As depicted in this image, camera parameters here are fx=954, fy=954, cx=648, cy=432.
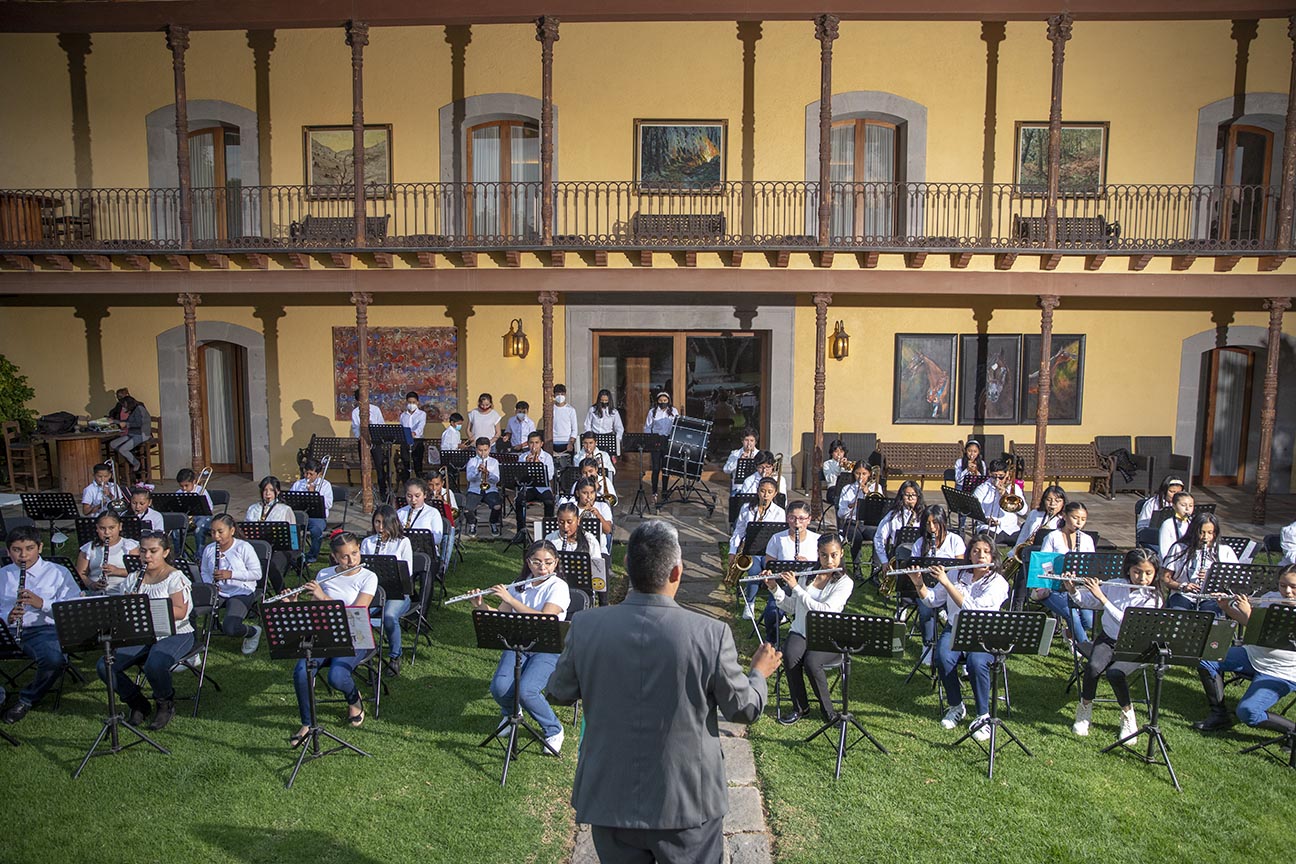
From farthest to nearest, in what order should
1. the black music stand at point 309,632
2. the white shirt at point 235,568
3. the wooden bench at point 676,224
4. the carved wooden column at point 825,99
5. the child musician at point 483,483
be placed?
the wooden bench at point 676,224, the carved wooden column at point 825,99, the child musician at point 483,483, the white shirt at point 235,568, the black music stand at point 309,632

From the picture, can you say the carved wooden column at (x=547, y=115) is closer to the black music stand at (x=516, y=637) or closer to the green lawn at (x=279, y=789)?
the green lawn at (x=279, y=789)

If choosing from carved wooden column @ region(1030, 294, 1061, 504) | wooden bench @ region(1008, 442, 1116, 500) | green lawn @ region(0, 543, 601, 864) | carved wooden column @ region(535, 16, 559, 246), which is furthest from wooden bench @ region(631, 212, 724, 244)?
green lawn @ region(0, 543, 601, 864)

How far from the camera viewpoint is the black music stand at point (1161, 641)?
7.39 metres

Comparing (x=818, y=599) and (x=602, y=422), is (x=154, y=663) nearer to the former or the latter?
(x=818, y=599)

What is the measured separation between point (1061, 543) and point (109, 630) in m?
8.62

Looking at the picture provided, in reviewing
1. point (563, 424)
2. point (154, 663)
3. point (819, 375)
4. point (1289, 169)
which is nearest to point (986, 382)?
point (819, 375)

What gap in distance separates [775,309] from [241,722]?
12309 mm

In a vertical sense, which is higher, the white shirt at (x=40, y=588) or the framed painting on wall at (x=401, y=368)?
the framed painting on wall at (x=401, y=368)

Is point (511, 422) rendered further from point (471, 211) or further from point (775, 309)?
point (775, 309)

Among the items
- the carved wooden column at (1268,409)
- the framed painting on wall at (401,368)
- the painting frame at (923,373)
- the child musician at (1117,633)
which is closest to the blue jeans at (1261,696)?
the child musician at (1117,633)

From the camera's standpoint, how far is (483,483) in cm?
1395

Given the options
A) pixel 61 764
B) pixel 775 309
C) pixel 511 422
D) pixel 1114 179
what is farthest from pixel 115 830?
pixel 1114 179

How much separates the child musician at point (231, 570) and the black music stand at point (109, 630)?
158cm

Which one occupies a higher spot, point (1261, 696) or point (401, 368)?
point (401, 368)
